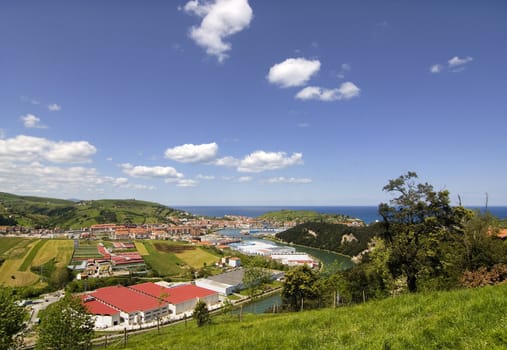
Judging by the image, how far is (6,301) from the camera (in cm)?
2167

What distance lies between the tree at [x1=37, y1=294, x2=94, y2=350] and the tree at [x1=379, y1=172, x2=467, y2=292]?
2403 centimetres

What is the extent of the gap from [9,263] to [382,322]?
11085 cm

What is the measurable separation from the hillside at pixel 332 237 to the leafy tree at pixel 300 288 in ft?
242

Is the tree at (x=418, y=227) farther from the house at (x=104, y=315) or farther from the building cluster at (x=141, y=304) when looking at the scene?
the house at (x=104, y=315)

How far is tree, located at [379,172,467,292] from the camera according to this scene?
2008 cm

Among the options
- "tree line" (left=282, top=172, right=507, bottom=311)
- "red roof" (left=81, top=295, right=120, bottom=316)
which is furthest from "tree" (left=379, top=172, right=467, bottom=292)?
"red roof" (left=81, top=295, right=120, bottom=316)

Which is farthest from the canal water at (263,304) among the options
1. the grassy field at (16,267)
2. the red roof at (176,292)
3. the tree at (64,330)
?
the grassy field at (16,267)

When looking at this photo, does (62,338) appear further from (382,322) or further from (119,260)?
(119,260)

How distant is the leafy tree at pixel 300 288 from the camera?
148 feet

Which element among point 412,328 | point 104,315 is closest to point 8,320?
point 412,328

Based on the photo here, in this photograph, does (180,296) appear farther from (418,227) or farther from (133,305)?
(418,227)

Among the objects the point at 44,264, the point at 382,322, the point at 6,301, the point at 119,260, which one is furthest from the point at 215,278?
the point at 382,322

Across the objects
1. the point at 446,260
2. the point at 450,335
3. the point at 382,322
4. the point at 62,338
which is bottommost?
the point at 62,338

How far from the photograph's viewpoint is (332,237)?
153m
